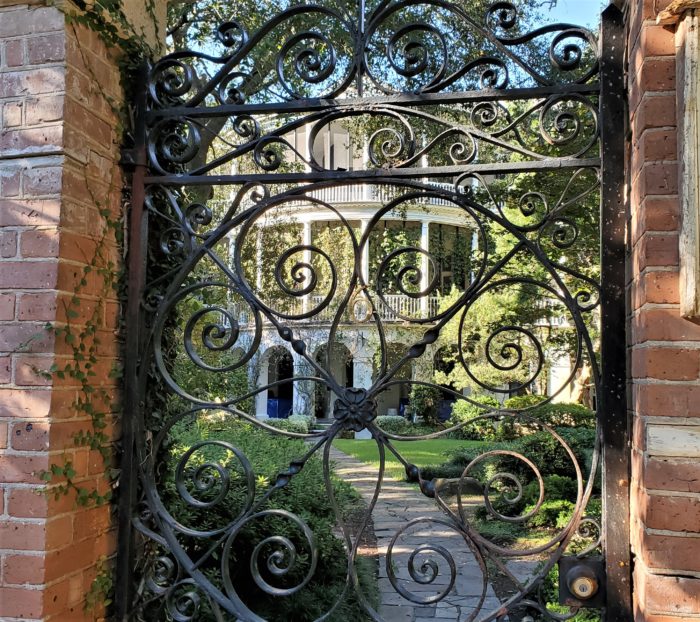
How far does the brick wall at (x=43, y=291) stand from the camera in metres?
1.81

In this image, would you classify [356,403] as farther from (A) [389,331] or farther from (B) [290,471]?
(A) [389,331]

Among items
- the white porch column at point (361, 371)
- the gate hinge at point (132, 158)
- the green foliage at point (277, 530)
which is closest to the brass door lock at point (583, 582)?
the green foliage at point (277, 530)

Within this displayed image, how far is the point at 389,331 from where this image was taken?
15.9 meters

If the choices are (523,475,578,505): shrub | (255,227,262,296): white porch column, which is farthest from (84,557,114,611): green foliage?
(255,227,262,296): white porch column

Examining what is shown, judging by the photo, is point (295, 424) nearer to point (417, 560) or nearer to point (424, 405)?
point (424, 405)

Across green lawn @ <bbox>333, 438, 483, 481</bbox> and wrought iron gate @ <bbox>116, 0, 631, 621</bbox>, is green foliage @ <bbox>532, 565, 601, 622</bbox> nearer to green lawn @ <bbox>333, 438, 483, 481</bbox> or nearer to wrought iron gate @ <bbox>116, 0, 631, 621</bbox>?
wrought iron gate @ <bbox>116, 0, 631, 621</bbox>

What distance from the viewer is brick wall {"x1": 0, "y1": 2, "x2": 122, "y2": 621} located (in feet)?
5.95

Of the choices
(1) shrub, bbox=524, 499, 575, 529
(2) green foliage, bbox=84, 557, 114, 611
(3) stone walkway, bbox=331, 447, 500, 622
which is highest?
(2) green foliage, bbox=84, 557, 114, 611

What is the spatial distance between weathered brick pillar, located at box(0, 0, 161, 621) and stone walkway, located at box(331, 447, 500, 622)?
108 centimetres

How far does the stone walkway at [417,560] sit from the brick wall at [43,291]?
3.57 ft

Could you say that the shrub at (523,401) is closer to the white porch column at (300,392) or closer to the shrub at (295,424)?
the shrub at (295,424)

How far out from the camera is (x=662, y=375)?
5.02 ft

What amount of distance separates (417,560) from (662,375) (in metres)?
4.47

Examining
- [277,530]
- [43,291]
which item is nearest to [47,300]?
[43,291]
